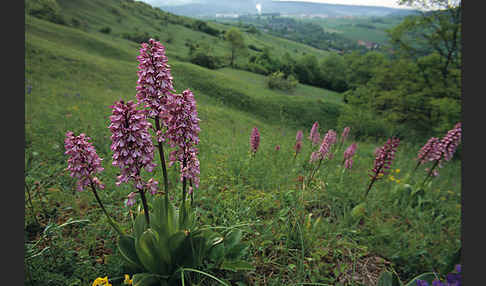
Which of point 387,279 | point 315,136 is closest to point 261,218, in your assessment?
point 387,279

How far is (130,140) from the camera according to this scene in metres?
1.75

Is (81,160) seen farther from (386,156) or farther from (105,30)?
(105,30)

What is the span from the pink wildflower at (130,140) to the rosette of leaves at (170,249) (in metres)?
0.44

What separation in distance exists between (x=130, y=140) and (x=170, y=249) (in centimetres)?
113

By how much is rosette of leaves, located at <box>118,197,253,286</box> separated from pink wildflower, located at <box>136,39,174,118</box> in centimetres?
90

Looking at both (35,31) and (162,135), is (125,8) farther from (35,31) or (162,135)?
(162,135)

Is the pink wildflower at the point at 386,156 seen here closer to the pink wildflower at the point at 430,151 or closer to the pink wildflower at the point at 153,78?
the pink wildflower at the point at 430,151

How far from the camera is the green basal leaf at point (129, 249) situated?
84.3 inches

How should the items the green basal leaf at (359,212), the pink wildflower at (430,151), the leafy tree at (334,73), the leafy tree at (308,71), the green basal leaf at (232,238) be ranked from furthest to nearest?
the leafy tree at (308,71)
the leafy tree at (334,73)
the pink wildflower at (430,151)
the green basal leaf at (359,212)
the green basal leaf at (232,238)

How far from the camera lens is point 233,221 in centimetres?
293

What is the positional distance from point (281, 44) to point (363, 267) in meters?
103

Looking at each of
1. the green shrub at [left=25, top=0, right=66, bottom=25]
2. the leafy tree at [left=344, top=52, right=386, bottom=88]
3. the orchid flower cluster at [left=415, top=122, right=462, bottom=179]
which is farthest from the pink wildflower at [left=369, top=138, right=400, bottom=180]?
the green shrub at [left=25, top=0, right=66, bottom=25]

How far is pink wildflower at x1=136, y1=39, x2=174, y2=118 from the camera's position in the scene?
5.91 ft

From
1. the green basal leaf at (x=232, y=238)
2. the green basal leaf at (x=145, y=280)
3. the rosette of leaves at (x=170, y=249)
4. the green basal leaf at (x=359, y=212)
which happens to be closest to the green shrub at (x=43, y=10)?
the rosette of leaves at (x=170, y=249)
